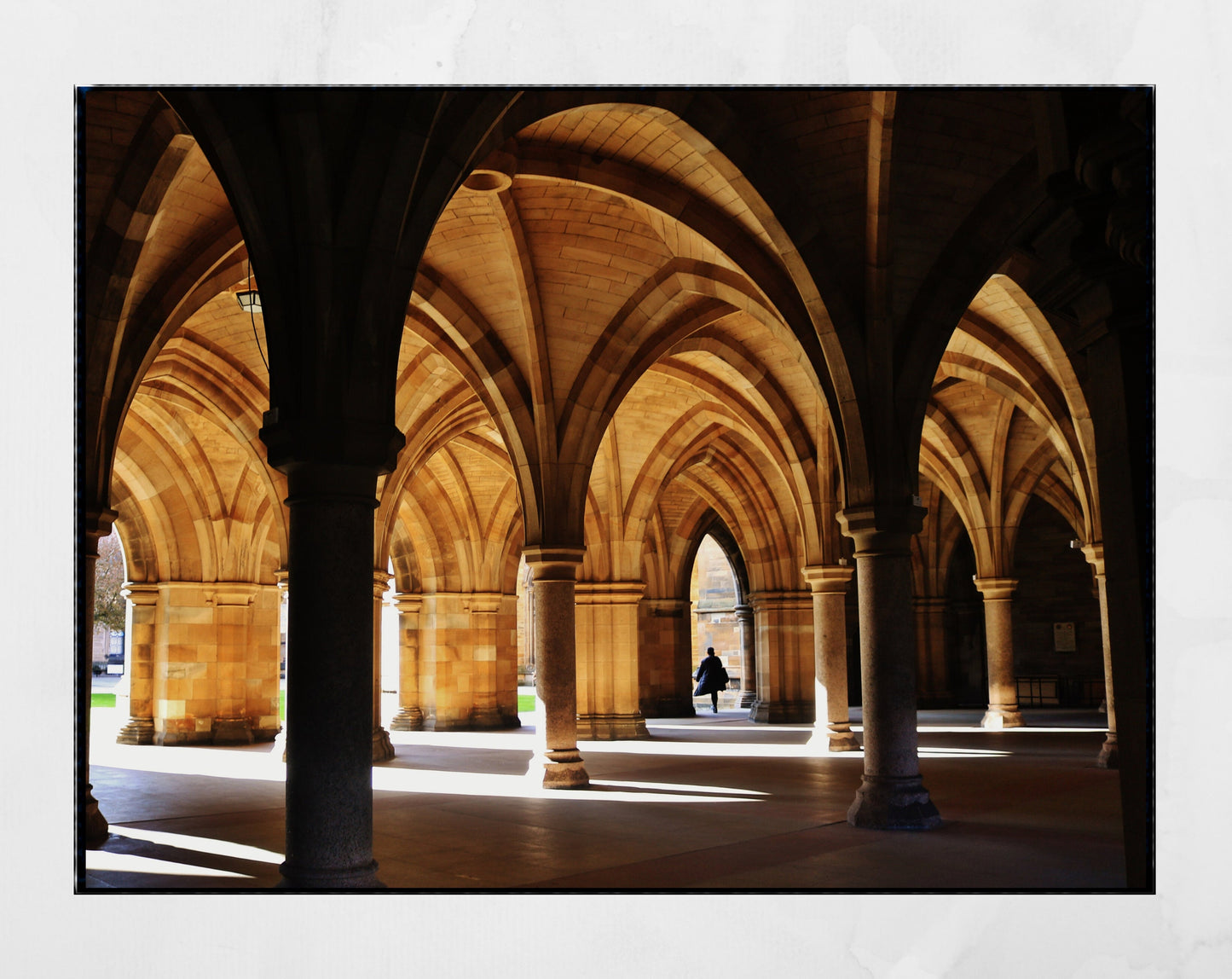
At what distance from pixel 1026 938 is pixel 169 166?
7535mm

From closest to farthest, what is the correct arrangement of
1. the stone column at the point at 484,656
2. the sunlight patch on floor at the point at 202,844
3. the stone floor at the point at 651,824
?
the stone floor at the point at 651,824 → the sunlight patch on floor at the point at 202,844 → the stone column at the point at 484,656

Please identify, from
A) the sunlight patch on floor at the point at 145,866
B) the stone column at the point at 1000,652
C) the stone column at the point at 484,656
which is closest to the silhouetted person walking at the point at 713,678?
the stone column at the point at 484,656

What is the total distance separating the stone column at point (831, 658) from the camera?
14.4 m

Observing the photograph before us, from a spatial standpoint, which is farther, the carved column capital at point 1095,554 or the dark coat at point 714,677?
the dark coat at point 714,677

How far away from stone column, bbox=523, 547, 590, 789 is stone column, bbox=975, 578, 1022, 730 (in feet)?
34.5

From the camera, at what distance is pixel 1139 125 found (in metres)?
3.71

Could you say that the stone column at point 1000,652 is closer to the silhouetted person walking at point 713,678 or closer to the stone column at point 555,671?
the silhouetted person walking at point 713,678

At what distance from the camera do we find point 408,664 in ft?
73.4

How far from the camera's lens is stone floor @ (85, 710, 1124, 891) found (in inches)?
263

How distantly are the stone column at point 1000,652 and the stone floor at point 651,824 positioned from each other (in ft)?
11.5

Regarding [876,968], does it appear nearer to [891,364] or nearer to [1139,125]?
[1139,125]

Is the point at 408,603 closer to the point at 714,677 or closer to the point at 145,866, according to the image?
the point at 714,677

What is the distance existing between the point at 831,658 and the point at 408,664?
1055cm
